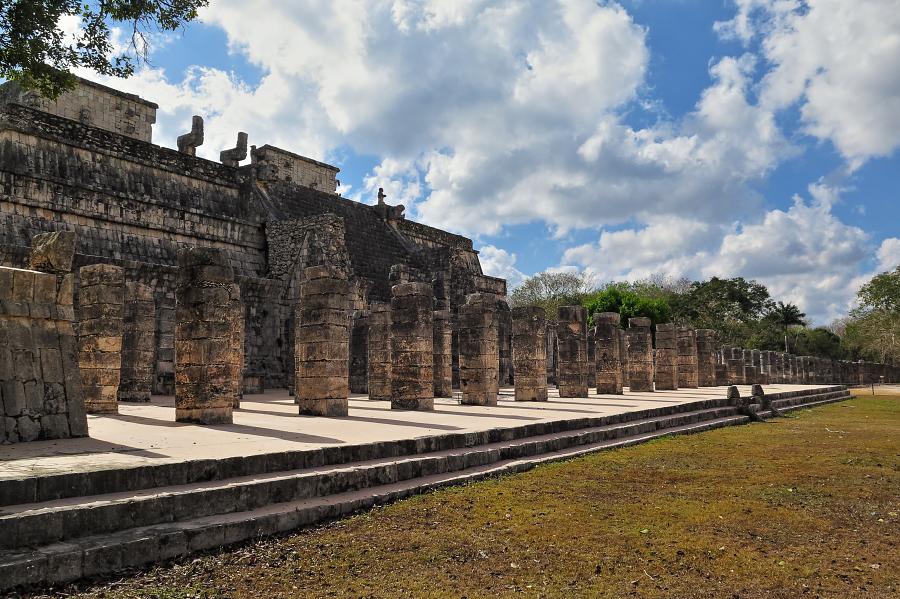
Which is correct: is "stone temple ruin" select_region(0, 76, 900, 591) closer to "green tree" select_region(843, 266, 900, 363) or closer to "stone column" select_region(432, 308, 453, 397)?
"stone column" select_region(432, 308, 453, 397)

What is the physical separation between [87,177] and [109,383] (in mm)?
11148

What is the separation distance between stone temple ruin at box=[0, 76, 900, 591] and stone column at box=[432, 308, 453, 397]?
0.19ft

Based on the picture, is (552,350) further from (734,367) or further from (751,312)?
(751,312)

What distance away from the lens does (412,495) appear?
6.25 metres

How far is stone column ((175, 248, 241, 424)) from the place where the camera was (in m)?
9.24

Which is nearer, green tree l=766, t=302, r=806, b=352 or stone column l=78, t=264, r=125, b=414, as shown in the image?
stone column l=78, t=264, r=125, b=414

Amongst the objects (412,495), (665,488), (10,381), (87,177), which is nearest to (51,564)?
(412,495)

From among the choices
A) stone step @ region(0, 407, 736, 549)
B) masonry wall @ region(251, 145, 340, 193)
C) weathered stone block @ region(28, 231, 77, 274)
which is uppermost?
masonry wall @ region(251, 145, 340, 193)

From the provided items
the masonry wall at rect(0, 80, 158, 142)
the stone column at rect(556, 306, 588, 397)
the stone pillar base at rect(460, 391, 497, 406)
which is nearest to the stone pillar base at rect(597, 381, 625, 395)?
the stone column at rect(556, 306, 588, 397)

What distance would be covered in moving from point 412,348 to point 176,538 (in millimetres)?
8870

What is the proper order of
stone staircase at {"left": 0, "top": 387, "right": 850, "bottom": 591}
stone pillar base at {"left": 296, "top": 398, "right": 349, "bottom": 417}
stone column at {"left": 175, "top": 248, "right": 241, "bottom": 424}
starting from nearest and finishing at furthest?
1. stone staircase at {"left": 0, "top": 387, "right": 850, "bottom": 591}
2. stone column at {"left": 175, "top": 248, "right": 241, "bottom": 424}
3. stone pillar base at {"left": 296, "top": 398, "right": 349, "bottom": 417}

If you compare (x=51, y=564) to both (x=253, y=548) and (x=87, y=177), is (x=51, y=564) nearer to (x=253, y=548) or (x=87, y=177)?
(x=253, y=548)

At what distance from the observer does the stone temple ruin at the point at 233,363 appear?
4.99 metres

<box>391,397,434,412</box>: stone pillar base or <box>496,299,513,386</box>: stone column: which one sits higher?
<box>496,299,513,386</box>: stone column
